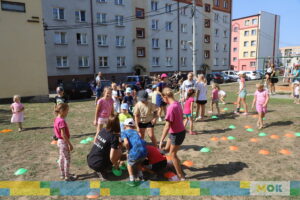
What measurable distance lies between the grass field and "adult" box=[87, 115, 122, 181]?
39cm

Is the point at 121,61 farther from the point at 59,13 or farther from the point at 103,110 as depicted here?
the point at 103,110

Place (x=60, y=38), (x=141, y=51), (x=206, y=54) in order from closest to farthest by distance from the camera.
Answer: (x=60, y=38)
(x=141, y=51)
(x=206, y=54)

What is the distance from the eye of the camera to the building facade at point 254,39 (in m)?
55.6

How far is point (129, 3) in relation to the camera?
32.8 metres

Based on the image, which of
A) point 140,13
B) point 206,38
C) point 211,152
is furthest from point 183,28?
point 211,152

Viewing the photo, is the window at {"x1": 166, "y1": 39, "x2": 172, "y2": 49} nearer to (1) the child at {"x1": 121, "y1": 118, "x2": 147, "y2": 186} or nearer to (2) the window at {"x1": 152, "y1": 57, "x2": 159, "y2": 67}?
(2) the window at {"x1": 152, "y1": 57, "x2": 159, "y2": 67}

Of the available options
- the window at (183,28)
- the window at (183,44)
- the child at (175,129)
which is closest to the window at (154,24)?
the window at (183,28)

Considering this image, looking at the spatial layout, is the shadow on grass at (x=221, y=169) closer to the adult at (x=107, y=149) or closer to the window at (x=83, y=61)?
the adult at (x=107, y=149)

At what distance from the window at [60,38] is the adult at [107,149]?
1031 inches

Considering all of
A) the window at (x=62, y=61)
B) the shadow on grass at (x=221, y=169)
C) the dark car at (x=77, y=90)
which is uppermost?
the window at (x=62, y=61)

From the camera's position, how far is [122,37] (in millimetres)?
32594

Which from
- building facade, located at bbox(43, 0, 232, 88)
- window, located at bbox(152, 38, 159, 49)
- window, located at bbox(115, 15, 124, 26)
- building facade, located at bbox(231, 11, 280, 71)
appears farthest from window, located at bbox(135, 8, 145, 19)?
building facade, located at bbox(231, 11, 280, 71)

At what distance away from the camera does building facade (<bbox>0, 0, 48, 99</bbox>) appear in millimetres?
15961

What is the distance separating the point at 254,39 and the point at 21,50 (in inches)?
2116
